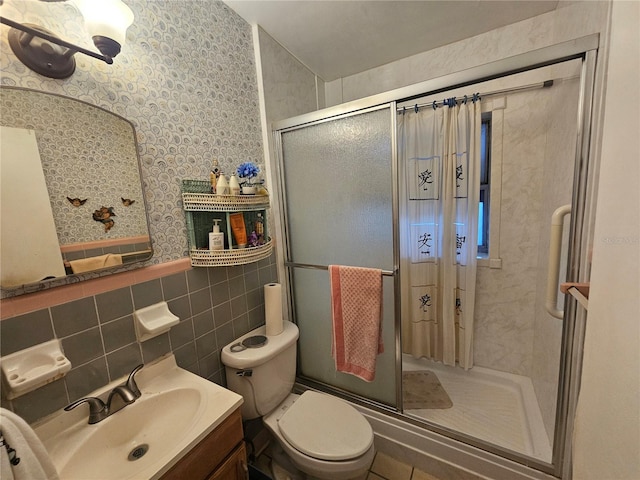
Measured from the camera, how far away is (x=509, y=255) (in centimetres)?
183

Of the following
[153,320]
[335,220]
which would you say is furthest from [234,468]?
[335,220]

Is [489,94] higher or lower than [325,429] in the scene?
higher

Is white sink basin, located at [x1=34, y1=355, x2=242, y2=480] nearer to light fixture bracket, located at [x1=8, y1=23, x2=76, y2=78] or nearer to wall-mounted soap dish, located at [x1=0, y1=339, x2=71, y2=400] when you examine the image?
wall-mounted soap dish, located at [x1=0, y1=339, x2=71, y2=400]

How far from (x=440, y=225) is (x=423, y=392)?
118 centimetres

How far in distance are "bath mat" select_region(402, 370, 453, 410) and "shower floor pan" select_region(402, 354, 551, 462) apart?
43 millimetres

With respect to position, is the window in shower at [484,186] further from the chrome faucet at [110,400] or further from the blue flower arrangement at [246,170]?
the chrome faucet at [110,400]

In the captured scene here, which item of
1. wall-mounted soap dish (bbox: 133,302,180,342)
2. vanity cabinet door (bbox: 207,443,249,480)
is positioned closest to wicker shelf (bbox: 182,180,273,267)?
wall-mounted soap dish (bbox: 133,302,180,342)

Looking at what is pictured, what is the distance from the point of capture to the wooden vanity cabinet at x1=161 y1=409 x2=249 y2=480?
2.56 feet

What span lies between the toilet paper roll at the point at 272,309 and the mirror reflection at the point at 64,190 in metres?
0.63

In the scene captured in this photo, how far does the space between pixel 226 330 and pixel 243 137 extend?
104 centimetres

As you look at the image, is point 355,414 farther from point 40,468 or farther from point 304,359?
point 40,468

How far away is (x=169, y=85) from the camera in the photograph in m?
1.12

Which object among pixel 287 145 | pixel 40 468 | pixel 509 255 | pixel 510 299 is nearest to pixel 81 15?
pixel 287 145

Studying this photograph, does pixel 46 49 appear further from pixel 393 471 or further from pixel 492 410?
pixel 492 410
